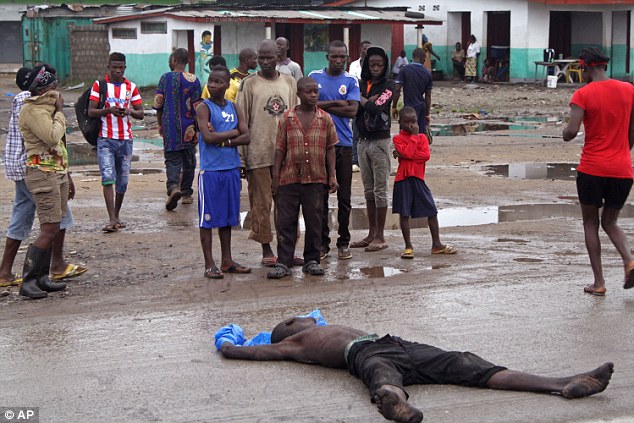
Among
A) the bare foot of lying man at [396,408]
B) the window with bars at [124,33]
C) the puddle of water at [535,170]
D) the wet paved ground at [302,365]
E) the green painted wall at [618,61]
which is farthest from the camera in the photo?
the green painted wall at [618,61]

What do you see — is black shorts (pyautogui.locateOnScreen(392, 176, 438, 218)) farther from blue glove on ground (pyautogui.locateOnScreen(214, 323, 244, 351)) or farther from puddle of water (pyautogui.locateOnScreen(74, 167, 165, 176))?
puddle of water (pyautogui.locateOnScreen(74, 167, 165, 176))

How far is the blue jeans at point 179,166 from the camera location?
39.7 ft

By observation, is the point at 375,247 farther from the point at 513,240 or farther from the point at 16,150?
the point at 16,150

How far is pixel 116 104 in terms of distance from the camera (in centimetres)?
1091

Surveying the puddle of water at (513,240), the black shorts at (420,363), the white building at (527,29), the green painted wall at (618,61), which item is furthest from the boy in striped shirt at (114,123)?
the green painted wall at (618,61)

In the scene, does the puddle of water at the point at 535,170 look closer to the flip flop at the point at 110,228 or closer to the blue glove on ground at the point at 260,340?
the flip flop at the point at 110,228

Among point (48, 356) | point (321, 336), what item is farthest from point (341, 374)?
point (48, 356)

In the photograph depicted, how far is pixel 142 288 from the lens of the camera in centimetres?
829

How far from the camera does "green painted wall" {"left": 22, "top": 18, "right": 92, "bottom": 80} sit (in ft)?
125

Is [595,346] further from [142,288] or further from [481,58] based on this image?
Answer: [481,58]

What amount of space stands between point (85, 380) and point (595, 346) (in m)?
3.22

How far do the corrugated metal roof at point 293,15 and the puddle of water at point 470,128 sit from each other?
10.1 meters

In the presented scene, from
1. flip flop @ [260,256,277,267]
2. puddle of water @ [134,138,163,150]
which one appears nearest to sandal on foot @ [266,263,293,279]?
flip flop @ [260,256,277,267]

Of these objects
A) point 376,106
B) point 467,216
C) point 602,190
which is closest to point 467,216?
point 467,216
